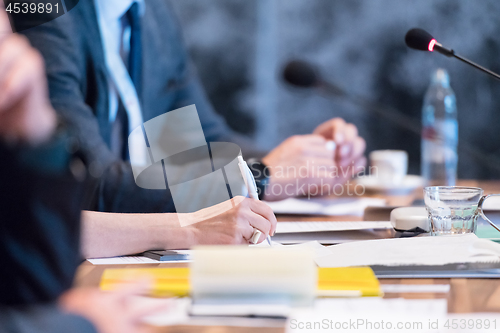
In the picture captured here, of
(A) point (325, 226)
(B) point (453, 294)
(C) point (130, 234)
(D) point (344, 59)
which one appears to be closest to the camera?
(B) point (453, 294)

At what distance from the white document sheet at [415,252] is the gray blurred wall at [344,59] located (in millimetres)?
1500

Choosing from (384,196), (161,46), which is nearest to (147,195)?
(384,196)

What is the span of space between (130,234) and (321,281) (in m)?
0.24

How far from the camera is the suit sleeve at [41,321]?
229mm

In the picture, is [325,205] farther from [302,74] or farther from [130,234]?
[130,234]

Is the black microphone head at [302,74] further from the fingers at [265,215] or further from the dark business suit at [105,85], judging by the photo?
the fingers at [265,215]

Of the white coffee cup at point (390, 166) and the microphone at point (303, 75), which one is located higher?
the microphone at point (303, 75)

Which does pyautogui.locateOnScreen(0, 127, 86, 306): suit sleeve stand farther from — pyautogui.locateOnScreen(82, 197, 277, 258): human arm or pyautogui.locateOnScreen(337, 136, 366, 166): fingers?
pyautogui.locateOnScreen(337, 136, 366, 166): fingers

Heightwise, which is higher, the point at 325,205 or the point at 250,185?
the point at 250,185

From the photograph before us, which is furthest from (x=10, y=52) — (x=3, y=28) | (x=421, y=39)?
(x=421, y=39)

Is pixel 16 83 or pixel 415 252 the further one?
pixel 415 252

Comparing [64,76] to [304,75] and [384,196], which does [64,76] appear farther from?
[384,196]

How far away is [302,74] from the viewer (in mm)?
941

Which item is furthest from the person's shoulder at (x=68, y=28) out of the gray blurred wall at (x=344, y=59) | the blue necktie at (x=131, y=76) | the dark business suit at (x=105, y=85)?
the gray blurred wall at (x=344, y=59)
